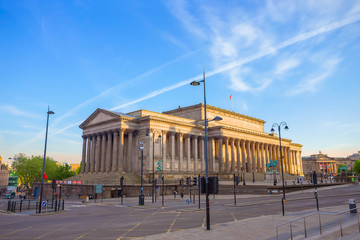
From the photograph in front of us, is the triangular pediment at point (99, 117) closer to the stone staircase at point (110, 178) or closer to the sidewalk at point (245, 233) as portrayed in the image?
the stone staircase at point (110, 178)

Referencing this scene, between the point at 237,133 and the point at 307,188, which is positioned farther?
the point at 237,133

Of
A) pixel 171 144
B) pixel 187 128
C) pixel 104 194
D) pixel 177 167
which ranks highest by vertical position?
pixel 187 128

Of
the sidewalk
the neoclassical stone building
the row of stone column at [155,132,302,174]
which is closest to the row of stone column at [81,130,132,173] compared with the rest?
the neoclassical stone building

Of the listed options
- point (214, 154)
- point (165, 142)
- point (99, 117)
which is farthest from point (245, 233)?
point (214, 154)

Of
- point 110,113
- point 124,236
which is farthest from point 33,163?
point 124,236

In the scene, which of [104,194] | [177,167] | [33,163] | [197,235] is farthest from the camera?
[33,163]

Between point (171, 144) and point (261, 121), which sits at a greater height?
point (261, 121)

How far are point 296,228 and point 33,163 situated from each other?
4404 inches

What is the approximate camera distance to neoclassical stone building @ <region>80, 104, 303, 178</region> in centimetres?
6881

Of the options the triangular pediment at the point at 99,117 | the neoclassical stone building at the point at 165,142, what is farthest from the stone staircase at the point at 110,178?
the triangular pediment at the point at 99,117

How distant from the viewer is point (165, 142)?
71875 millimetres

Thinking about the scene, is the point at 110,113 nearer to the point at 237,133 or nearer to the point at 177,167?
the point at 177,167

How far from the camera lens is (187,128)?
256ft

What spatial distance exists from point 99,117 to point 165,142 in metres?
19.2
